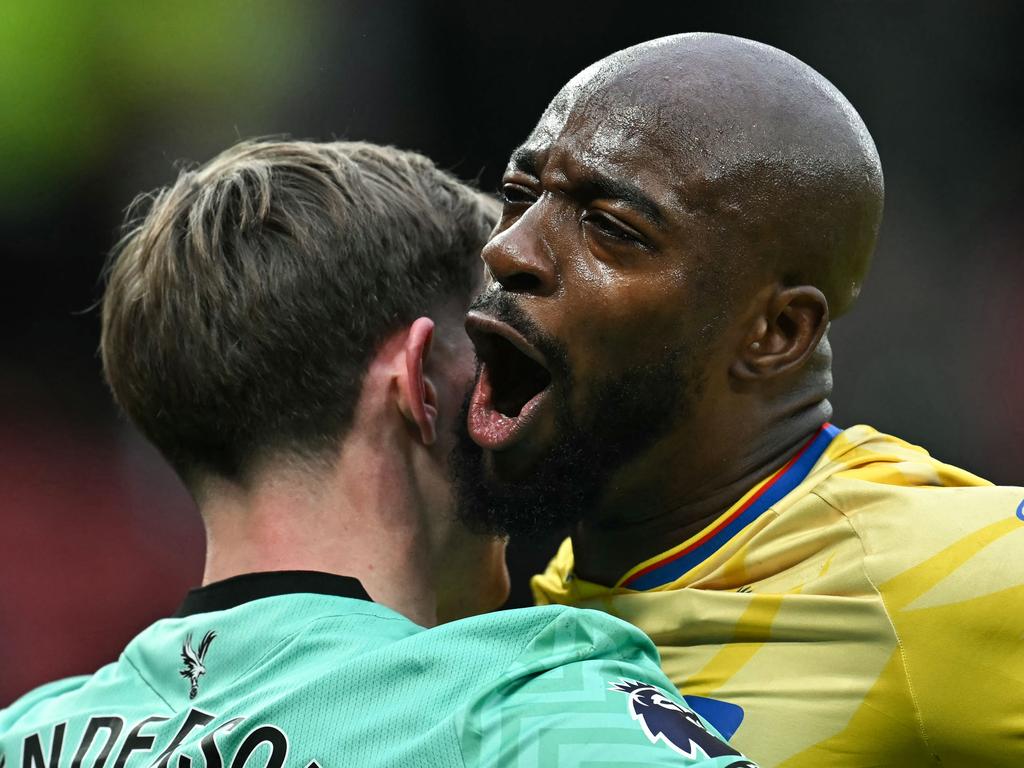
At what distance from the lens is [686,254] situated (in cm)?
220

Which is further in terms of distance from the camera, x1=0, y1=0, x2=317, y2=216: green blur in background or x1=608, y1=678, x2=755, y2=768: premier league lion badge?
x1=0, y1=0, x2=317, y2=216: green blur in background

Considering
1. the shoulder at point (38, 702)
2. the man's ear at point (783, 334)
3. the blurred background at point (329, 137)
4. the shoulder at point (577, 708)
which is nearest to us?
the shoulder at point (577, 708)

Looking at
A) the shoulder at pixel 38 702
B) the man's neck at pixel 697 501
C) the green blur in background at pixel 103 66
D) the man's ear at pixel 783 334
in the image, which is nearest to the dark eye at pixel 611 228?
the man's ear at pixel 783 334

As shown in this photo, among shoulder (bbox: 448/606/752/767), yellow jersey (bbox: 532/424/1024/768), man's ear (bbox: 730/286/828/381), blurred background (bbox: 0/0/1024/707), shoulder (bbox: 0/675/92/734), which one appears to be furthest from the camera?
blurred background (bbox: 0/0/1024/707)

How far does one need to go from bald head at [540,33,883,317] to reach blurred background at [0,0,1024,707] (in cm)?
375

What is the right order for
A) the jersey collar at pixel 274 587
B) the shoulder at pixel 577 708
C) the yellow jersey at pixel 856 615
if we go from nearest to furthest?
the shoulder at pixel 577 708
the yellow jersey at pixel 856 615
the jersey collar at pixel 274 587

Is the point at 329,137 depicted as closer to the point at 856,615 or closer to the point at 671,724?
the point at 856,615

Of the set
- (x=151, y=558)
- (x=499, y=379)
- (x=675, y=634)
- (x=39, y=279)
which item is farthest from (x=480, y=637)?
(x=39, y=279)

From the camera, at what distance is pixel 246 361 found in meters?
2.21

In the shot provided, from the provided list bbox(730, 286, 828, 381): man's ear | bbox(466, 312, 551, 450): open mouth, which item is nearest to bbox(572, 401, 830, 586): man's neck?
bbox(730, 286, 828, 381): man's ear

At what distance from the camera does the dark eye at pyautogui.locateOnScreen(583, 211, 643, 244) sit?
2189 millimetres

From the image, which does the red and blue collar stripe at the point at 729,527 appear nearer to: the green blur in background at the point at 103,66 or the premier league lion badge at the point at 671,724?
the premier league lion badge at the point at 671,724

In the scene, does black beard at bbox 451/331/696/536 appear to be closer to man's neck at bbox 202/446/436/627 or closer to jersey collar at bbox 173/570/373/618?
man's neck at bbox 202/446/436/627

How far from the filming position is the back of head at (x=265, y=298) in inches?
86.9
